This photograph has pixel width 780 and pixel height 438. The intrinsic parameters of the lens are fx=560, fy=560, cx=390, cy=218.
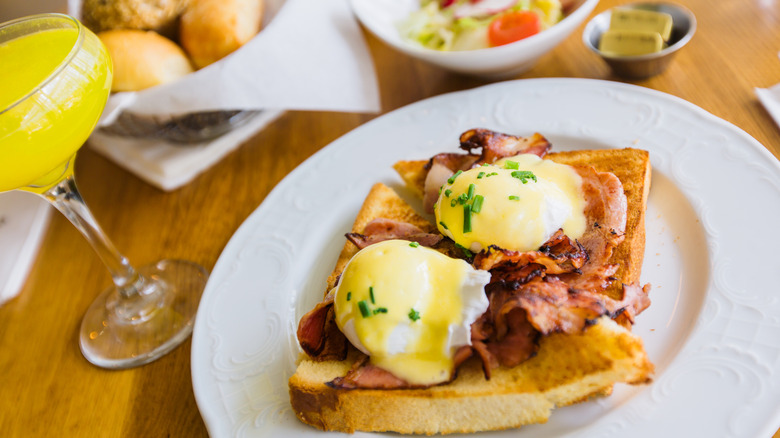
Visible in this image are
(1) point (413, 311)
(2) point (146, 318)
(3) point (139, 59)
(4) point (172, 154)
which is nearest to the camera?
(1) point (413, 311)

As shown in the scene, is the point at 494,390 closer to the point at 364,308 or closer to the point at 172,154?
the point at 364,308

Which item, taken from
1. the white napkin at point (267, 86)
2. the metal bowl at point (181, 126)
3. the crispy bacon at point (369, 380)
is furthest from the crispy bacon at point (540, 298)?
the metal bowl at point (181, 126)

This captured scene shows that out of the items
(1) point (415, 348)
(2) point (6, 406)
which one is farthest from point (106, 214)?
(1) point (415, 348)

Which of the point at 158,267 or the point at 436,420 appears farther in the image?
the point at 158,267

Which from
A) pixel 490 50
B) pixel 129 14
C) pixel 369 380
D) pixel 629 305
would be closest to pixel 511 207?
pixel 629 305

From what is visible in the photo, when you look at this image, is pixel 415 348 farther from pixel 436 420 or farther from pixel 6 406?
pixel 6 406

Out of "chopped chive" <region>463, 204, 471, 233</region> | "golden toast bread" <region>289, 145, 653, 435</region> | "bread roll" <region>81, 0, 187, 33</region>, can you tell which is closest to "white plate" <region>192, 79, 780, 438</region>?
"golden toast bread" <region>289, 145, 653, 435</region>
